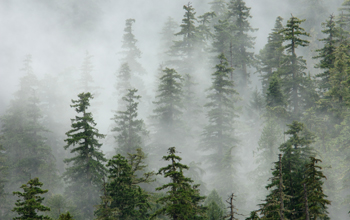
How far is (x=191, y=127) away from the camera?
143 feet

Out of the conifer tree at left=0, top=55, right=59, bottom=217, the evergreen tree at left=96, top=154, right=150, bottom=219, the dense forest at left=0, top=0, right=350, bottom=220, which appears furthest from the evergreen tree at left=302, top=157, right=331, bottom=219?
the conifer tree at left=0, top=55, right=59, bottom=217

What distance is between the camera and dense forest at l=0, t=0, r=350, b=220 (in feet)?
46.9

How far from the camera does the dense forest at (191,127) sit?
14297 millimetres

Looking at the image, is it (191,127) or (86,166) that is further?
(191,127)

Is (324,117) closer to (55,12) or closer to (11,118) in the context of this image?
(11,118)

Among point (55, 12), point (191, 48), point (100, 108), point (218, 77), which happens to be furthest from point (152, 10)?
point (218, 77)

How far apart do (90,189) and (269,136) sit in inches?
813

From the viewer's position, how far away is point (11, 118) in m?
34.8

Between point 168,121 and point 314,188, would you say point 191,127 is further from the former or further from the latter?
point 314,188

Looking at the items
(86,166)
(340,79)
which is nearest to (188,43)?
(340,79)

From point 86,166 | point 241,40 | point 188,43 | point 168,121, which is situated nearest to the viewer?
point 86,166

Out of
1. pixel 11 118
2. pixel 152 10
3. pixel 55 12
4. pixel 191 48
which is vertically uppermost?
pixel 152 10

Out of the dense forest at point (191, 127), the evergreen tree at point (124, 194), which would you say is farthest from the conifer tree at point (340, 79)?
the evergreen tree at point (124, 194)

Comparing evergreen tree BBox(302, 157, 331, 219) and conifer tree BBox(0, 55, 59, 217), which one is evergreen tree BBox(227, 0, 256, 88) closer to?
conifer tree BBox(0, 55, 59, 217)
